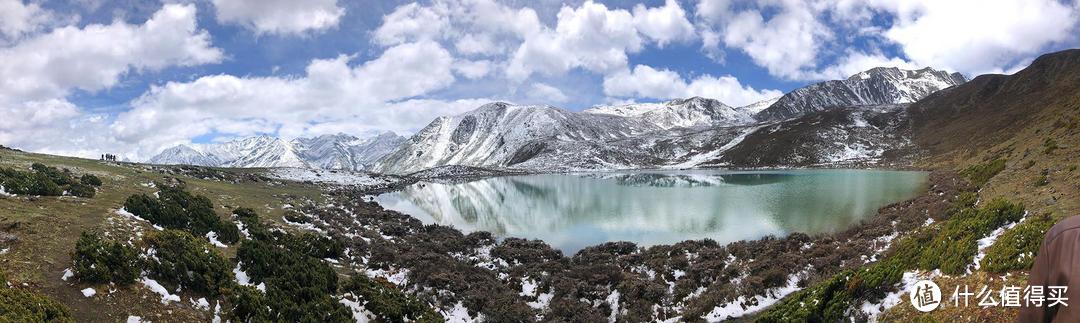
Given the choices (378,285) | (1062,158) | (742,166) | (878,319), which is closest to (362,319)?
(378,285)

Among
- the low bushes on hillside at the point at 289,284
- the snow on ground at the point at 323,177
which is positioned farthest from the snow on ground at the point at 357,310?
the snow on ground at the point at 323,177

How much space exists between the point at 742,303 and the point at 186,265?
21.9 meters

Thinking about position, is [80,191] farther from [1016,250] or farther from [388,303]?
[1016,250]

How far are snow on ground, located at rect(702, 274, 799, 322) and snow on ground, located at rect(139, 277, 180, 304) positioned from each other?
1929cm

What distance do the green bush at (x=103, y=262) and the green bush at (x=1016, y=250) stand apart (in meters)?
24.1

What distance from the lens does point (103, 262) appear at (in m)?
14.3

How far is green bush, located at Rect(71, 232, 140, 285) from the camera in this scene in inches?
538

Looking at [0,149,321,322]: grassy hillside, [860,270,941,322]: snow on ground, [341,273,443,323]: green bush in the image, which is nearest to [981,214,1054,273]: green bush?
[860,270,941,322]: snow on ground

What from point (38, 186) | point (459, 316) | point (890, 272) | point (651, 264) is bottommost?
point (459, 316)

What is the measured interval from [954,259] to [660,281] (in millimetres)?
12818

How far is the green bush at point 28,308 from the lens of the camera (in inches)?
415

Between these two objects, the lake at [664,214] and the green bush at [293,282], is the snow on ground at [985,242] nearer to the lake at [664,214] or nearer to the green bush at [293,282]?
the lake at [664,214]

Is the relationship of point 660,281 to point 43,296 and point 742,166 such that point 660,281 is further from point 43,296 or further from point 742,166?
point 742,166

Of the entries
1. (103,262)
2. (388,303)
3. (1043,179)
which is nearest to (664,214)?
(1043,179)
